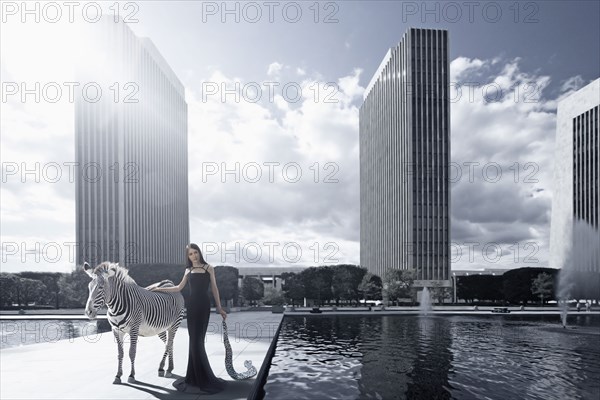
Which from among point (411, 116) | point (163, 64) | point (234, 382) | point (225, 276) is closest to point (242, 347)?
point (234, 382)

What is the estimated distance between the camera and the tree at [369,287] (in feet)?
266

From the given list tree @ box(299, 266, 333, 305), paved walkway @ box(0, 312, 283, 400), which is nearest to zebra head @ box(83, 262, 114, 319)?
paved walkway @ box(0, 312, 283, 400)

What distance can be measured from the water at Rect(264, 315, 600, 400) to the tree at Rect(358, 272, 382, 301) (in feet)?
161

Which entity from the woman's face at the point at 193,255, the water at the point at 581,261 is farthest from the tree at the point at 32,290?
the water at the point at 581,261

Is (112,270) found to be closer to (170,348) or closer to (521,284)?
(170,348)

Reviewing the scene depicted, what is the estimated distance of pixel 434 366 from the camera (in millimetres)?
19828

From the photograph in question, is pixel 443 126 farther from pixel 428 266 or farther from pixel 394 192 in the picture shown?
pixel 428 266

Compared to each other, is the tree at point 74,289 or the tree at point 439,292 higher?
the tree at point 74,289

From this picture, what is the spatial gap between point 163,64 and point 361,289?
119850 mm

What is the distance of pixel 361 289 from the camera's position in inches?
3187

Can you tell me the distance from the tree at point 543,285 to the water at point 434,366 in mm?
48751

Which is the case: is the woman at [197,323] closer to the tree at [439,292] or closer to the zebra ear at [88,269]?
the zebra ear at [88,269]

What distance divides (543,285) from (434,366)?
220 feet

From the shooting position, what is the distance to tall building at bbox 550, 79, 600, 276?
10455 centimetres
